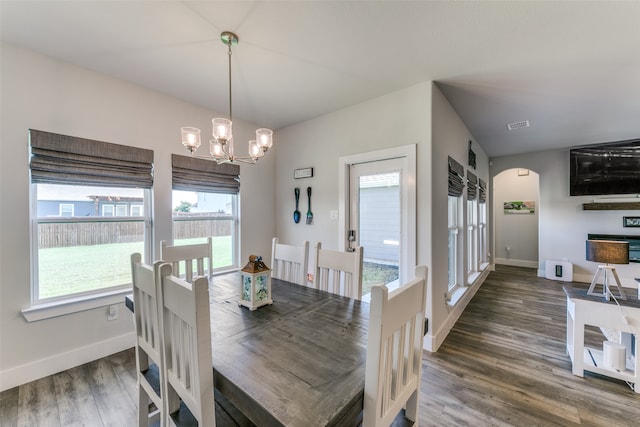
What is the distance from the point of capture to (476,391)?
6.17ft

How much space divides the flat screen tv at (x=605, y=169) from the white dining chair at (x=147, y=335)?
22.4ft

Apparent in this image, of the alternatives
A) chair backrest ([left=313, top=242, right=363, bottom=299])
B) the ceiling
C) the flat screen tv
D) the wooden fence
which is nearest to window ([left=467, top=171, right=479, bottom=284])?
the ceiling

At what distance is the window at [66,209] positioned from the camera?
7.22ft

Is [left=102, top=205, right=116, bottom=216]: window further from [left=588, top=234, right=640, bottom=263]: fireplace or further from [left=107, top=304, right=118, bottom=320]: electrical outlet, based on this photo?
[left=588, top=234, right=640, bottom=263]: fireplace

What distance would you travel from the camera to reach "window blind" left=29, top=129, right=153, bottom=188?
2.04m

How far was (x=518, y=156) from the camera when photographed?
5.50 metres

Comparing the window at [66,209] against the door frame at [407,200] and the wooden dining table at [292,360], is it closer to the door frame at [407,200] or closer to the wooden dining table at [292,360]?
the wooden dining table at [292,360]

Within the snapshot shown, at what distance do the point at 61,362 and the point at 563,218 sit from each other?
25.5ft

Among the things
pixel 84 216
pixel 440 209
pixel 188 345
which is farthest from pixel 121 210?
pixel 440 209

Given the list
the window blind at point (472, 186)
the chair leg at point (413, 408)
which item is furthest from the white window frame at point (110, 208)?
the window blind at point (472, 186)

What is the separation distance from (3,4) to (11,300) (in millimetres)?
2053

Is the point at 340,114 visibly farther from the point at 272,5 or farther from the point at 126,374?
the point at 126,374

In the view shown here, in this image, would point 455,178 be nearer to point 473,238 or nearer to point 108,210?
point 473,238

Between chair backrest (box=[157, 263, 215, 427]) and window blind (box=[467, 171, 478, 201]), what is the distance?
409 cm
